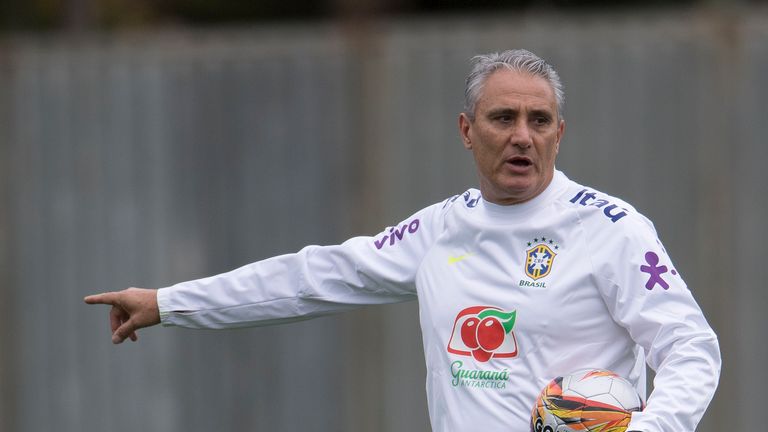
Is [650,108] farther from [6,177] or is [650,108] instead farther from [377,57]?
[6,177]

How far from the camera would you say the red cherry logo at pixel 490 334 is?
4.64 metres

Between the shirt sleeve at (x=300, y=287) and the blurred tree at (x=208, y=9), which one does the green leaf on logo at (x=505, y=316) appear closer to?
the shirt sleeve at (x=300, y=287)

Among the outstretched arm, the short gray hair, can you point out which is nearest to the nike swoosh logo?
the short gray hair

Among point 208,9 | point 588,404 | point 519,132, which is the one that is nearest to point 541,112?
point 519,132

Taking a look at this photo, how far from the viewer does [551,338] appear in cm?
456

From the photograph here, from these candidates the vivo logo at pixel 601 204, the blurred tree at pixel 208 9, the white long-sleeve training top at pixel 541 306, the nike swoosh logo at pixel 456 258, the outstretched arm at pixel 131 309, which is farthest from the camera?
the blurred tree at pixel 208 9

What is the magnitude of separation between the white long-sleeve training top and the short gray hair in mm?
305

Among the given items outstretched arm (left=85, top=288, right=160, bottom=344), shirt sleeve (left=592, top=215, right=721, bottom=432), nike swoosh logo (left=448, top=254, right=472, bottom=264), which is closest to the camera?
shirt sleeve (left=592, top=215, right=721, bottom=432)

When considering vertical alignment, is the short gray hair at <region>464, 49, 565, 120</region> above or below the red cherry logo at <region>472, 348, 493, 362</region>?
above

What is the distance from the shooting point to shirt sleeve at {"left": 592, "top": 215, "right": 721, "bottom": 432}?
414cm

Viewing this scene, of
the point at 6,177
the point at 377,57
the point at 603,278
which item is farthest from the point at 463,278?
the point at 6,177

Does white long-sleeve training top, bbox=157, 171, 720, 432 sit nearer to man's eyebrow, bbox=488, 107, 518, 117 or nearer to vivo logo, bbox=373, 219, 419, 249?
vivo logo, bbox=373, 219, 419, 249

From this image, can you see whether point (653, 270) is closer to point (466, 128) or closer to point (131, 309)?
point (466, 128)

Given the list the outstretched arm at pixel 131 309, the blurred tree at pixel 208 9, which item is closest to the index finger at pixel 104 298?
the outstretched arm at pixel 131 309
